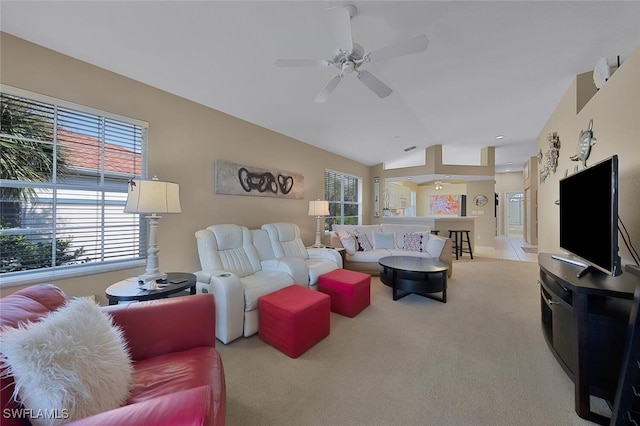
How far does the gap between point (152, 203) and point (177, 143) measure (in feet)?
4.02

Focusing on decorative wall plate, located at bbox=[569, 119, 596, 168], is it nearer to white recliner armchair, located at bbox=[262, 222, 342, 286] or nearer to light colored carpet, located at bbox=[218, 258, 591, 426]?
light colored carpet, located at bbox=[218, 258, 591, 426]

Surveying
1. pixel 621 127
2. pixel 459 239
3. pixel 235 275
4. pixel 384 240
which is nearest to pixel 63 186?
pixel 235 275

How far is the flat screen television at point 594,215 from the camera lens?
138 centimetres

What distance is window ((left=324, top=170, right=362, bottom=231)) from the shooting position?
5.71m

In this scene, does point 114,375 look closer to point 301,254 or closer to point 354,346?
point 354,346

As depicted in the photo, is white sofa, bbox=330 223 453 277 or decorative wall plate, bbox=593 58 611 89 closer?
decorative wall plate, bbox=593 58 611 89

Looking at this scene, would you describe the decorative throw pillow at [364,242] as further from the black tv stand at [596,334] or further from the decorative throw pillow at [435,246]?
the black tv stand at [596,334]

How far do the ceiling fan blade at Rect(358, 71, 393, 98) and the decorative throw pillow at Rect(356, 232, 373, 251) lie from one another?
293 centimetres

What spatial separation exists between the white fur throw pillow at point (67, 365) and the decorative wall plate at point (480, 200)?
8.93 m

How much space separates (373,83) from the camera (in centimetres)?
224

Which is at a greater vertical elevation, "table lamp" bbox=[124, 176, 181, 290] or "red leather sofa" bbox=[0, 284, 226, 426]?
"table lamp" bbox=[124, 176, 181, 290]

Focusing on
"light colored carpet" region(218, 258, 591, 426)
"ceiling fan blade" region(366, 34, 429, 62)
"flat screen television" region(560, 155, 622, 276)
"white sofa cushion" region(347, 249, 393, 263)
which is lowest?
"light colored carpet" region(218, 258, 591, 426)

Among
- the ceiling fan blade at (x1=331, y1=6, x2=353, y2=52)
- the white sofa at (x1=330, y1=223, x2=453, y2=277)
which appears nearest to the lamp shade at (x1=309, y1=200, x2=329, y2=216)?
the white sofa at (x1=330, y1=223, x2=453, y2=277)

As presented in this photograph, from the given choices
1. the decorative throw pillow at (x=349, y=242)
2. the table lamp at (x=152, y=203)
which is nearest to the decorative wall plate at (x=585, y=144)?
the decorative throw pillow at (x=349, y=242)
